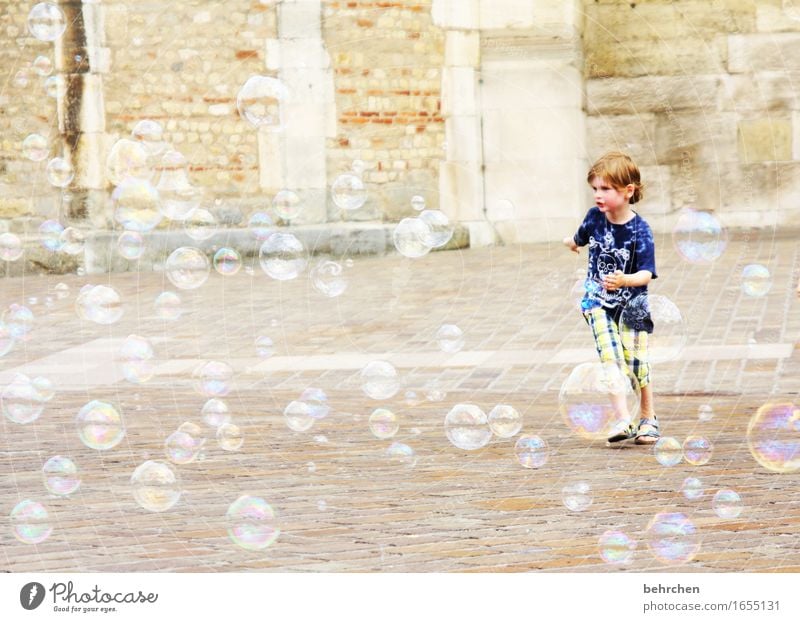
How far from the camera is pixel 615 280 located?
521cm

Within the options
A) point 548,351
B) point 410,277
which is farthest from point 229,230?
point 548,351

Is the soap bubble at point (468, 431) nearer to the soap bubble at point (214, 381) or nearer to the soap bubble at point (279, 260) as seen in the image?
the soap bubble at point (214, 381)

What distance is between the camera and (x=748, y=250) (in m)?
12.9

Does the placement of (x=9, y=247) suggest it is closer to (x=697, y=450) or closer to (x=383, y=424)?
(x=383, y=424)

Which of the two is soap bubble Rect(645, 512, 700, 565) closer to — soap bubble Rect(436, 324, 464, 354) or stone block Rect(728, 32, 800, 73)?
soap bubble Rect(436, 324, 464, 354)

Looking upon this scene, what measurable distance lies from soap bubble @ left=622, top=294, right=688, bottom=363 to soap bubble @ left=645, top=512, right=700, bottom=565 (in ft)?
3.99

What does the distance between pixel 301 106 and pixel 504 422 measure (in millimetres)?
7984

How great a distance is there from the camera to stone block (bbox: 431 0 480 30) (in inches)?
539

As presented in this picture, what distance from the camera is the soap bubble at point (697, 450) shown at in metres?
5.11

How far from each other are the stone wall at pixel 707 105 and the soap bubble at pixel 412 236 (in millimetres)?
8087

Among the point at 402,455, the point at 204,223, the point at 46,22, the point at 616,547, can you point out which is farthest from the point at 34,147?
the point at 616,547

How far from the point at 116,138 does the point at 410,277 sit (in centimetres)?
318

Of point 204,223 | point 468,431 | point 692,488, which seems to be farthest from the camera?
point 204,223
